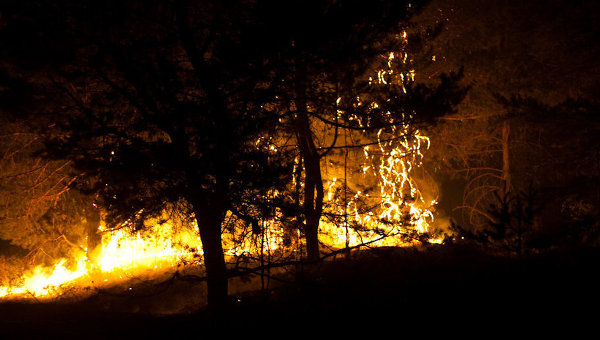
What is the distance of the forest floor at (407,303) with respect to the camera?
4.16 m

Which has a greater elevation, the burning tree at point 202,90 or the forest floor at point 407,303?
the burning tree at point 202,90

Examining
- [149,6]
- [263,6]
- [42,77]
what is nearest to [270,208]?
[263,6]

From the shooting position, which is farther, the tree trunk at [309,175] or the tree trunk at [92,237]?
the tree trunk at [92,237]

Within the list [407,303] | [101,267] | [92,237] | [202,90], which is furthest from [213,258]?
[101,267]

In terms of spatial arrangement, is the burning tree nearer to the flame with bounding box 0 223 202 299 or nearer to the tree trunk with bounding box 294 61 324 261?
the tree trunk with bounding box 294 61 324 261

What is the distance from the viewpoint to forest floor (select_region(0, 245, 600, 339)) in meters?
4.16

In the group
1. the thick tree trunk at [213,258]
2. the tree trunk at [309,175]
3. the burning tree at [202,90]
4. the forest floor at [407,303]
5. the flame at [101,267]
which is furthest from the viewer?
the flame at [101,267]

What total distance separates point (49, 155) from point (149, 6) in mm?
2444

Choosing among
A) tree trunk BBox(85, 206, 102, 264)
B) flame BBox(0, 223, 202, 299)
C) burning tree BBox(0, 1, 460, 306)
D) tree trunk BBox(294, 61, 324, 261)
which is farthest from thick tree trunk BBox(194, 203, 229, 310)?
tree trunk BBox(85, 206, 102, 264)

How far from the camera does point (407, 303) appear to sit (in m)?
4.71

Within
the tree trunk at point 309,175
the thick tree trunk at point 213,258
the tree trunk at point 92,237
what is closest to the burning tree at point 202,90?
the thick tree trunk at point 213,258

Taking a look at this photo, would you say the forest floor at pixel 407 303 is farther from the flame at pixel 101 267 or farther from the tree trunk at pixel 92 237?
the tree trunk at pixel 92 237

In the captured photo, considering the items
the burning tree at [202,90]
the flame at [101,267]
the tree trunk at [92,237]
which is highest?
the burning tree at [202,90]

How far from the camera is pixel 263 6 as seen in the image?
5.27 meters
